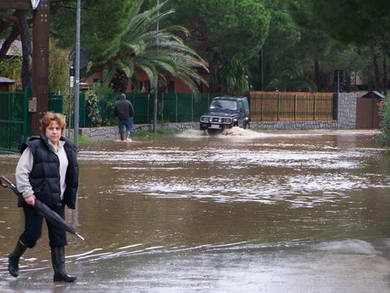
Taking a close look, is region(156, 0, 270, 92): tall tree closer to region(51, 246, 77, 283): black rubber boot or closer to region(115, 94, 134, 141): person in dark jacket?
region(115, 94, 134, 141): person in dark jacket

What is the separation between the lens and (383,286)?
8.76 meters

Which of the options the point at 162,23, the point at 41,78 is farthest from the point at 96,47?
the point at 162,23

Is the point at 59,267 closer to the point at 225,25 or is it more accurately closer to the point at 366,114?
the point at 225,25

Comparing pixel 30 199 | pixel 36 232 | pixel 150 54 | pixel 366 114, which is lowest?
pixel 36 232

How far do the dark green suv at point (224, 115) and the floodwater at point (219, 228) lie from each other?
1855cm

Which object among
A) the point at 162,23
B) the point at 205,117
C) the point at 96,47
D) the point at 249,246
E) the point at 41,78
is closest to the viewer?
the point at 249,246

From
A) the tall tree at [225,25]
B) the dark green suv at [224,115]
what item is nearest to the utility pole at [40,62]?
the dark green suv at [224,115]

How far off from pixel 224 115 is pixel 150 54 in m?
4.14

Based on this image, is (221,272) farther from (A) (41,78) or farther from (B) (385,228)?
(A) (41,78)

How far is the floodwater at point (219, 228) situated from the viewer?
30.1ft

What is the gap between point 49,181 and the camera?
29.7ft

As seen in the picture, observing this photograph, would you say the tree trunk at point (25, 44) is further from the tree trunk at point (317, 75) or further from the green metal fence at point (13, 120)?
the tree trunk at point (317, 75)

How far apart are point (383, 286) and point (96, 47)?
2521 cm

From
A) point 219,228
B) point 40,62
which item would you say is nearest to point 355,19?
point 40,62
